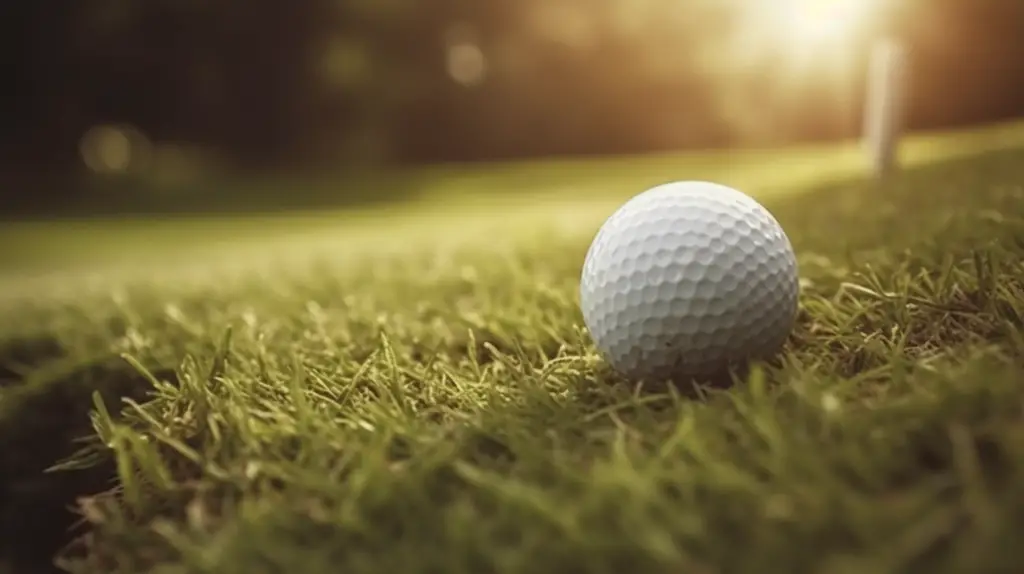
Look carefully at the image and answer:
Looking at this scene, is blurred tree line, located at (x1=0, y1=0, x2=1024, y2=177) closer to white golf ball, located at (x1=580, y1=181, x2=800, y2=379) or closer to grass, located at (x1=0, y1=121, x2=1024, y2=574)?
grass, located at (x1=0, y1=121, x2=1024, y2=574)

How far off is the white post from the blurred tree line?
7.68 meters

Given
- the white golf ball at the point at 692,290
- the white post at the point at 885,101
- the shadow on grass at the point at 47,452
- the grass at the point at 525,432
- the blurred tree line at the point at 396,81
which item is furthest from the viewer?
the blurred tree line at the point at 396,81

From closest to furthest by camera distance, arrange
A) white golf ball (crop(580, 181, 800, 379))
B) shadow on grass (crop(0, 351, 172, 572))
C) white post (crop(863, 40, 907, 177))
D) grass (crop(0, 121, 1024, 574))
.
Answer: grass (crop(0, 121, 1024, 574)) < white golf ball (crop(580, 181, 800, 379)) < shadow on grass (crop(0, 351, 172, 572)) < white post (crop(863, 40, 907, 177))

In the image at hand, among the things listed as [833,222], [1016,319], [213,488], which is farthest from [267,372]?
[833,222]

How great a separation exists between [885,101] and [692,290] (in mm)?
2304

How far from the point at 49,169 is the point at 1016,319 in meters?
12.6

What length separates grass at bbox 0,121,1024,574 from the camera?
1.08 meters

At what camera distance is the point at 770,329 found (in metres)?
1.60

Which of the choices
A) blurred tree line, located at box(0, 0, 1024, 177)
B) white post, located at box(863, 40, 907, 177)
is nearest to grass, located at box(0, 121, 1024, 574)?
white post, located at box(863, 40, 907, 177)

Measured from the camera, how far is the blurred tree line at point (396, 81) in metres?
11.3

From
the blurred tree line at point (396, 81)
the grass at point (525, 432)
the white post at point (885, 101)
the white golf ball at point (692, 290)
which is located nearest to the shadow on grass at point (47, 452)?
the grass at point (525, 432)

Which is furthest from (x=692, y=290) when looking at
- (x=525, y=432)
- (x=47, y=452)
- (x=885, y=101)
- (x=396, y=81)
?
(x=396, y=81)

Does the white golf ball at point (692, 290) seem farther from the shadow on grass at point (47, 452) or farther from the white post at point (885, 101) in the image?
the white post at point (885, 101)

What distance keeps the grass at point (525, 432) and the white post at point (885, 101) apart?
736 mm
